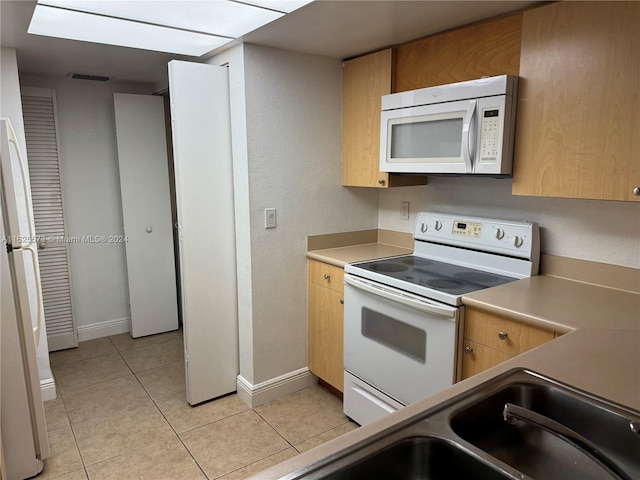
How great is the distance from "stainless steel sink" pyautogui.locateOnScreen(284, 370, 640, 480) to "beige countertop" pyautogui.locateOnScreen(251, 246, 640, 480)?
0.03 meters

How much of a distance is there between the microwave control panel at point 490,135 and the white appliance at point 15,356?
6.66 feet

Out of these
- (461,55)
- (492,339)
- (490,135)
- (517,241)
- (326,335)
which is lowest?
(326,335)

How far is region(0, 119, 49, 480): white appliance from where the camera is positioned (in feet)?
6.40

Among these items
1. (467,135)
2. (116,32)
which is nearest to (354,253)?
(467,135)

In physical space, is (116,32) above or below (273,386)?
above

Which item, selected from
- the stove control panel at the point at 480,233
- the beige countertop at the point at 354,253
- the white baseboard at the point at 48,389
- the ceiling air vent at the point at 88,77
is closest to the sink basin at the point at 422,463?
the stove control panel at the point at 480,233

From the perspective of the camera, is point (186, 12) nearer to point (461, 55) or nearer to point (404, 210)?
point (461, 55)

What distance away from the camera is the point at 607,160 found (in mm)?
1691

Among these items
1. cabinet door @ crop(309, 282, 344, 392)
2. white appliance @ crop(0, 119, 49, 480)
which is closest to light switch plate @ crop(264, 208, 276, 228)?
cabinet door @ crop(309, 282, 344, 392)

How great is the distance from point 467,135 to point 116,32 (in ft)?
5.90

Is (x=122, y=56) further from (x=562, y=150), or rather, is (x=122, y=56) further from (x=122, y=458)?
(x=562, y=150)

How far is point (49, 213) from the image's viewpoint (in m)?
3.42

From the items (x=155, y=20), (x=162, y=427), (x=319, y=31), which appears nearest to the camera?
(x=155, y=20)

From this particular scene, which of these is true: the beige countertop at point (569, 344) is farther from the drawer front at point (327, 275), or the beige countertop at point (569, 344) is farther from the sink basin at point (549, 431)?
the drawer front at point (327, 275)
